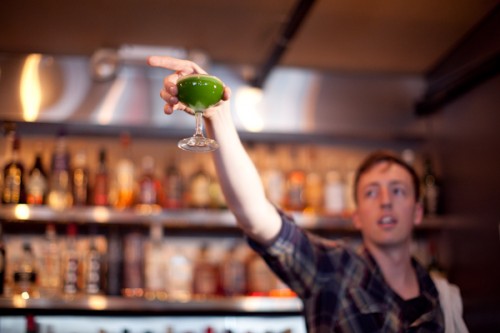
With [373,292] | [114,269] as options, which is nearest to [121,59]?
[114,269]

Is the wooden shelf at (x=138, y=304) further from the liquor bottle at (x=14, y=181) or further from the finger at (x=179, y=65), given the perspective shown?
the finger at (x=179, y=65)

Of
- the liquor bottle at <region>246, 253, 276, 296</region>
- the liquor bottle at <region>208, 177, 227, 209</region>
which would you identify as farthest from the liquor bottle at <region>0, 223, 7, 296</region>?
the liquor bottle at <region>246, 253, 276, 296</region>

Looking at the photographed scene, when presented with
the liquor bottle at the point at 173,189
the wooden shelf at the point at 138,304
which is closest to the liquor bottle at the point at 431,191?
the wooden shelf at the point at 138,304

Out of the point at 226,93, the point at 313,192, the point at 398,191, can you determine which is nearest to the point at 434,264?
the point at 313,192

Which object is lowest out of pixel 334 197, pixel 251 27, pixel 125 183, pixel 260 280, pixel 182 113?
pixel 260 280

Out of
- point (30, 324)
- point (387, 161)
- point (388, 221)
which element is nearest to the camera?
point (388, 221)

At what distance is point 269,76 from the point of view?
3178 mm

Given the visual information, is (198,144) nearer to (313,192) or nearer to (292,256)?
(292,256)

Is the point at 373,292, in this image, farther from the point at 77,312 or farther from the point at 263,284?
the point at 77,312

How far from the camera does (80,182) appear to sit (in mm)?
2938

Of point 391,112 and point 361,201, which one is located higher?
point 391,112

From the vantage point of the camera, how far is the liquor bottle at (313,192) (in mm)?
3100

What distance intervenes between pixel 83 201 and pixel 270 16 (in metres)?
1.25

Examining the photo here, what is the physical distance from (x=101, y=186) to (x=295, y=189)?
97cm
